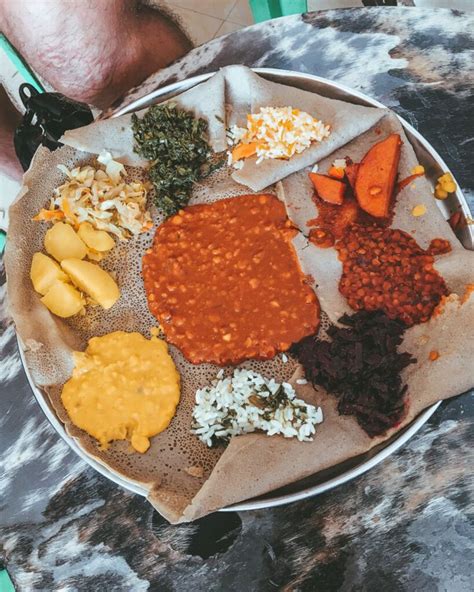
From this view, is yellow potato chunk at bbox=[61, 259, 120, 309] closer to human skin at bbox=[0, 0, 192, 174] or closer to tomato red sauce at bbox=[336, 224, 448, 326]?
tomato red sauce at bbox=[336, 224, 448, 326]

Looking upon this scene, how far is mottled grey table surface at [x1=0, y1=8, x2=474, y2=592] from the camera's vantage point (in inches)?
75.9

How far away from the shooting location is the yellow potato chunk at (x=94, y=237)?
2150 millimetres

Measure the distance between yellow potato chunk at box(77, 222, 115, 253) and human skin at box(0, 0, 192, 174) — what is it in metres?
0.80

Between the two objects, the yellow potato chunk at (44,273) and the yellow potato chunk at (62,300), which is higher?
the yellow potato chunk at (44,273)

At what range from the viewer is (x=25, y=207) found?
2.18 metres

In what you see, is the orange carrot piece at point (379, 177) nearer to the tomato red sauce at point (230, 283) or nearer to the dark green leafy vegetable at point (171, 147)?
the tomato red sauce at point (230, 283)

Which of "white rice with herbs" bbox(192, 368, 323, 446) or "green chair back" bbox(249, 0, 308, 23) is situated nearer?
"white rice with herbs" bbox(192, 368, 323, 446)

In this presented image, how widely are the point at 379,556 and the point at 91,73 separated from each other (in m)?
2.30

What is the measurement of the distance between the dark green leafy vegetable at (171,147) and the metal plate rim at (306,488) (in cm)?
11

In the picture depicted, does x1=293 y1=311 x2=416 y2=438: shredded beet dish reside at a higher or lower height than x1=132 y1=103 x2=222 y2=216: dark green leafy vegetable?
lower

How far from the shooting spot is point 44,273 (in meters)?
2.10

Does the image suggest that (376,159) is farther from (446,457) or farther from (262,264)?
(446,457)

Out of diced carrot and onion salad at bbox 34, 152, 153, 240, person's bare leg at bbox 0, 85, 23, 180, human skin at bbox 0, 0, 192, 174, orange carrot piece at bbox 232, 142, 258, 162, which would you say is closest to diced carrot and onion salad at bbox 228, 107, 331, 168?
orange carrot piece at bbox 232, 142, 258, 162

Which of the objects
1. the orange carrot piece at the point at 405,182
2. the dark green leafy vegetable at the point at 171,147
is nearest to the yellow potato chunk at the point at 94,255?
the dark green leafy vegetable at the point at 171,147
